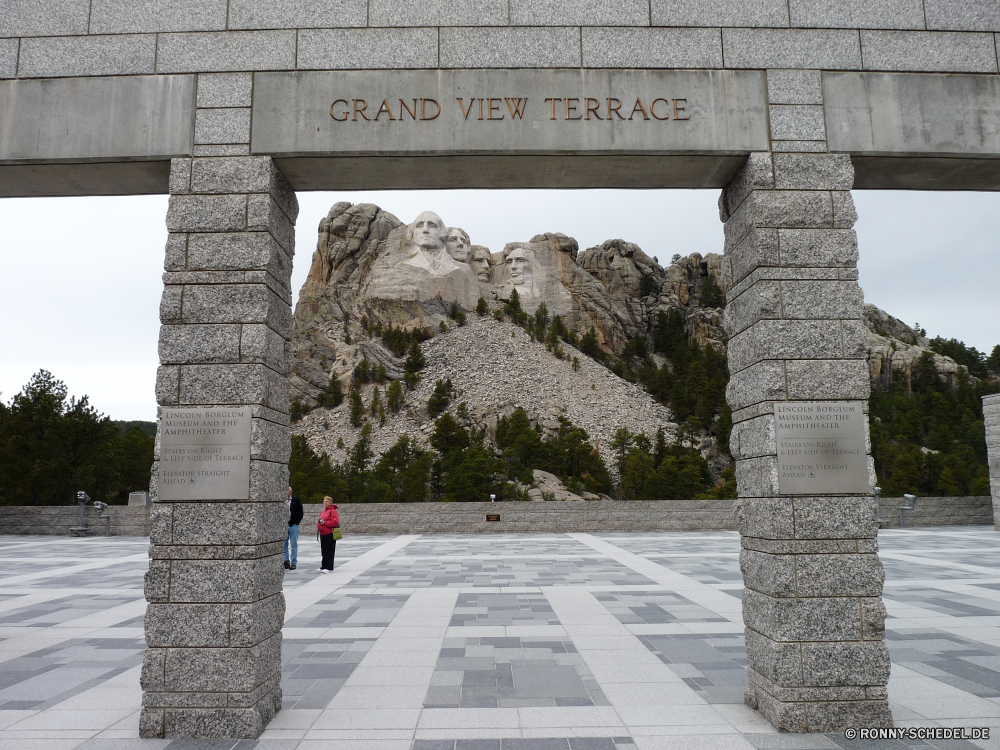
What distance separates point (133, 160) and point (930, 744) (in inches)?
282

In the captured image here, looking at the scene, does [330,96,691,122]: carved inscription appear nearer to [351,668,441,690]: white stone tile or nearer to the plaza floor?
the plaza floor

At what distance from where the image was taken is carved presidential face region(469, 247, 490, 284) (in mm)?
105125

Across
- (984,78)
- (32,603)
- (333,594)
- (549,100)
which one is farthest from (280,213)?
(32,603)

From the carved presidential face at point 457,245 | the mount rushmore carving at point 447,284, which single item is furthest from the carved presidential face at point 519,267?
the carved presidential face at point 457,245

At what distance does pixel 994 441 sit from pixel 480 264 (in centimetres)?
8767

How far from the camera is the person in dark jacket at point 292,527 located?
41.4 feet

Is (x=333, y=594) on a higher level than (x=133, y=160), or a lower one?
lower

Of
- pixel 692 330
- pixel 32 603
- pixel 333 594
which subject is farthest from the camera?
pixel 692 330

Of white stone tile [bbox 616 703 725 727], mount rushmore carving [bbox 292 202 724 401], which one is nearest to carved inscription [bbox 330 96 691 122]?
white stone tile [bbox 616 703 725 727]

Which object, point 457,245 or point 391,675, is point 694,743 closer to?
point 391,675

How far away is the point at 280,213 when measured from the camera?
5605 mm

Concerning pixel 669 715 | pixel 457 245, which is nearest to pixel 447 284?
pixel 457 245

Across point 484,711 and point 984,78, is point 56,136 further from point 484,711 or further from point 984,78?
point 984,78

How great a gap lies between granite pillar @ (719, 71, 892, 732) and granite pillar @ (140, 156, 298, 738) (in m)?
3.76
